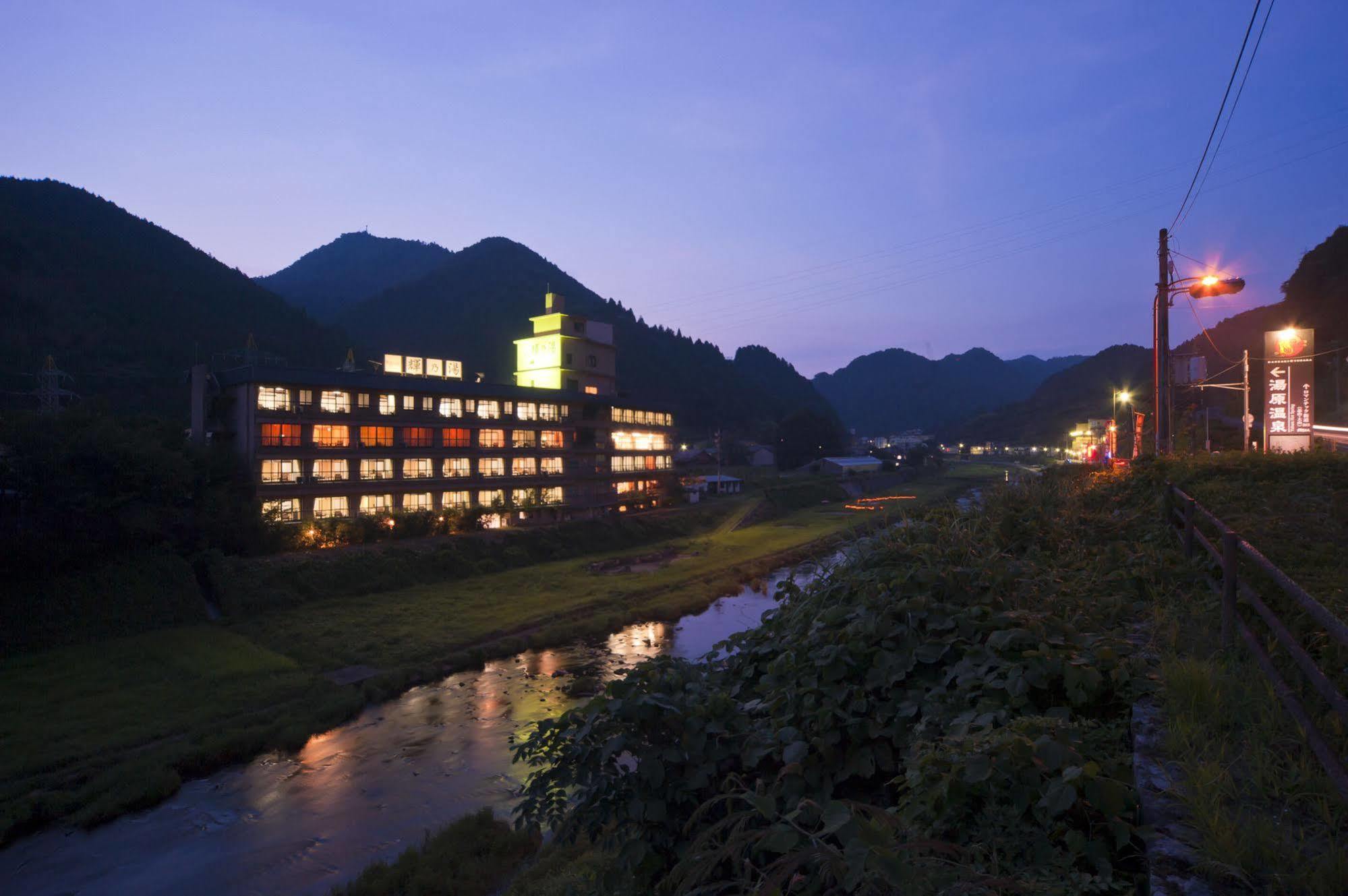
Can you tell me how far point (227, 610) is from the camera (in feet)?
90.2

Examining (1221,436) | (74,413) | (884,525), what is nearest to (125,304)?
(74,413)

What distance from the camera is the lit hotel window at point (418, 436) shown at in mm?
40750

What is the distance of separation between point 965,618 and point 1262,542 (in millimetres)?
3625

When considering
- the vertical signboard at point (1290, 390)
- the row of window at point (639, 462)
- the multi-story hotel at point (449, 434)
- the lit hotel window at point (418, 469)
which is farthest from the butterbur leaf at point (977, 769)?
the row of window at point (639, 462)

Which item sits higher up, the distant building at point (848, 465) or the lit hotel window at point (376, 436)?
the lit hotel window at point (376, 436)

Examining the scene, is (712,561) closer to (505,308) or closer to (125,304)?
(125,304)

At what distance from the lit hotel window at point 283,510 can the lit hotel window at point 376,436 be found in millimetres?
4908

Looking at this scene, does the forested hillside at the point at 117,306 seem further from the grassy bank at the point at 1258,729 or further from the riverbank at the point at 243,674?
the grassy bank at the point at 1258,729

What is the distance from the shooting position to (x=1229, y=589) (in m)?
4.97

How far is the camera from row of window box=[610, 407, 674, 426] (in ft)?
182

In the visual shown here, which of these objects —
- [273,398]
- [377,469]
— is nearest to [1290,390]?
[377,469]

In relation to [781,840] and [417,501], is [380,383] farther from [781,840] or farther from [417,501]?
[781,840]

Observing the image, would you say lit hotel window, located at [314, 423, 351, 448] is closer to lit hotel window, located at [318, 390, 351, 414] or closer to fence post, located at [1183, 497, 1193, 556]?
lit hotel window, located at [318, 390, 351, 414]

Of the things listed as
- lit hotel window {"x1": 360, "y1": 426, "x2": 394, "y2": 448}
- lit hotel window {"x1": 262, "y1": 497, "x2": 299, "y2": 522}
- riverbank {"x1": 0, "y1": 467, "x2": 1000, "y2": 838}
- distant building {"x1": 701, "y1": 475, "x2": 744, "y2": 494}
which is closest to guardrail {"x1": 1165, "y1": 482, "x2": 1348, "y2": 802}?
riverbank {"x1": 0, "y1": 467, "x2": 1000, "y2": 838}
